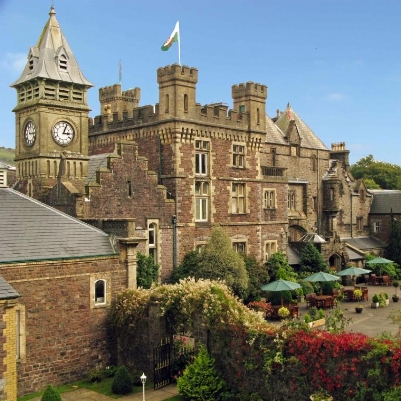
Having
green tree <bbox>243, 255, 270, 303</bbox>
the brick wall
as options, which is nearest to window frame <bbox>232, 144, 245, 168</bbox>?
green tree <bbox>243, 255, 270, 303</bbox>

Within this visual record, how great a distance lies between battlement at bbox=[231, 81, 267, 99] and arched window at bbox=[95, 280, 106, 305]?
63.8 ft

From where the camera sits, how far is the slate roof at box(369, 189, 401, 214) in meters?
54.6

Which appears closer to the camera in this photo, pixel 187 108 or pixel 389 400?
pixel 389 400

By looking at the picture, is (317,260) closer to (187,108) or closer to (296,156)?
(296,156)

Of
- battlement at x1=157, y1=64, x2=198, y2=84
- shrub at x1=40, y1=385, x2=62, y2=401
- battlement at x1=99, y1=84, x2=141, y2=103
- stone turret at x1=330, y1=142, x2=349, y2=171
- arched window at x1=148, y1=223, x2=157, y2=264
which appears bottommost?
shrub at x1=40, y1=385, x2=62, y2=401

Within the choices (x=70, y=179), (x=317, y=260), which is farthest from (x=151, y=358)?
(x=317, y=260)

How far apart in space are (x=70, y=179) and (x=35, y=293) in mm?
10289

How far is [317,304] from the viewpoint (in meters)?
33.1

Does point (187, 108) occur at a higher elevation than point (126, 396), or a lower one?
higher

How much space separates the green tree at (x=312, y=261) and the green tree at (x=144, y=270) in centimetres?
1529

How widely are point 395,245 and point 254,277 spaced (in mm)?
22962

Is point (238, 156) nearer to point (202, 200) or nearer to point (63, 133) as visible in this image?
point (202, 200)

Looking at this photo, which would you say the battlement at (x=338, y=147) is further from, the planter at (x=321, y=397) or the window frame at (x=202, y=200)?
the planter at (x=321, y=397)

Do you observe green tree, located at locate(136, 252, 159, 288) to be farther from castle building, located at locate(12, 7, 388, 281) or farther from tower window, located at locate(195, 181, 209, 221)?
tower window, located at locate(195, 181, 209, 221)
